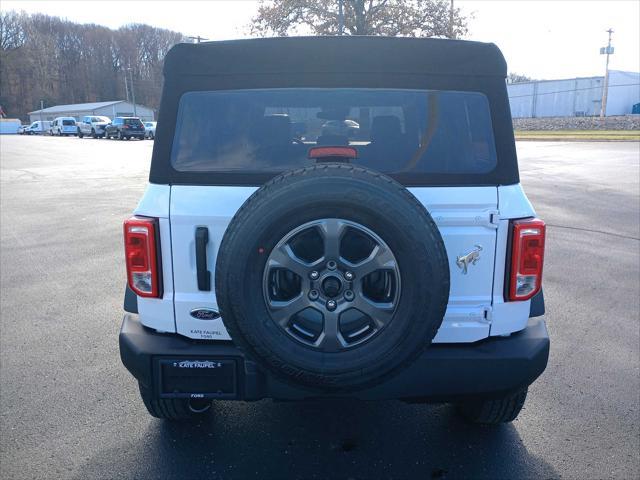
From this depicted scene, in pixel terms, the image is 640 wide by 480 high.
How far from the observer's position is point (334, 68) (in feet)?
8.82

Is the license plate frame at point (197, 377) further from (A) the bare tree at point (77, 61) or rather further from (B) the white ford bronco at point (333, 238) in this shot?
(A) the bare tree at point (77, 61)

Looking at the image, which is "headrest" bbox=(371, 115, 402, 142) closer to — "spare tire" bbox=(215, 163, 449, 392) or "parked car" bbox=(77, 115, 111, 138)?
"spare tire" bbox=(215, 163, 449, 392)

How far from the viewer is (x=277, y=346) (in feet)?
7.52

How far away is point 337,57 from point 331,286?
115cm

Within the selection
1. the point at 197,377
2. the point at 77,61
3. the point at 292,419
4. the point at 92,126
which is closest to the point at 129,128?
the point at 92,126

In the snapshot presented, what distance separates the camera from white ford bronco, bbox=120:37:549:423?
7.51 feet

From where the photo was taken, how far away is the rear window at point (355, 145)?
2674 millimetres

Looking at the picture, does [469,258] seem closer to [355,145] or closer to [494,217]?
[494,217]

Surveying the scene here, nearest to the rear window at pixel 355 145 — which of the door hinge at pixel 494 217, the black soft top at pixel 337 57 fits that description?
the black soft top at pixel 337 57

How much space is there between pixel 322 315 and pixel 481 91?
1.36 meters

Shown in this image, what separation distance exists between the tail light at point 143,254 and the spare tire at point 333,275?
49 cm

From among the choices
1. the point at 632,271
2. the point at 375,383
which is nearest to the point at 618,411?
the point at 375,383

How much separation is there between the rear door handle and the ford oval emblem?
13 centimetres

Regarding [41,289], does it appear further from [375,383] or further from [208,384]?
[375,383]
